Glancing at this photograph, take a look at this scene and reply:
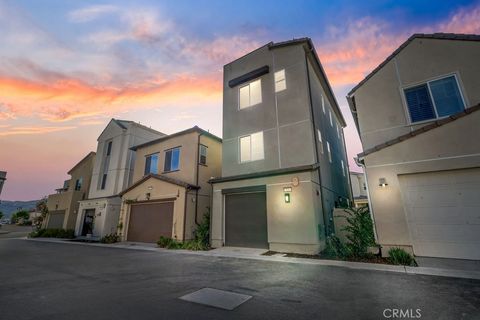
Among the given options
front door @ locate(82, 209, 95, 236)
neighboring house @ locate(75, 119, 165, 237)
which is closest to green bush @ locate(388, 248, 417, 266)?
neighboring house @ locate(75, 119, 165, 237)

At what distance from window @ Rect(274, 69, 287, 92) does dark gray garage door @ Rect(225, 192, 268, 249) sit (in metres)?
6.12

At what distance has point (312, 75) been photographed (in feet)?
41.7

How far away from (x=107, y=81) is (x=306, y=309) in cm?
1592

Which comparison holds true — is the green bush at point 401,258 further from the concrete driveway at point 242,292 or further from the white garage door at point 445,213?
the concrete driveway at point 242,292

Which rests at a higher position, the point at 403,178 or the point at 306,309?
the point at 403,178

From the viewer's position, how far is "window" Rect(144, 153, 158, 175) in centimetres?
1684

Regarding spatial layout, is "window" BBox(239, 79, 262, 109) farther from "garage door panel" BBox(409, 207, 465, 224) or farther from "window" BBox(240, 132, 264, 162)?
"garage door panel" BBox(409, 207, 465, 224)

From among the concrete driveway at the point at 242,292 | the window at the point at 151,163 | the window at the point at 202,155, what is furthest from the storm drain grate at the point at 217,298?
the window at the point at 151,163

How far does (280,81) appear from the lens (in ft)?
38.8

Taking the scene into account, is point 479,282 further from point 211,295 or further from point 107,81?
point 107,81

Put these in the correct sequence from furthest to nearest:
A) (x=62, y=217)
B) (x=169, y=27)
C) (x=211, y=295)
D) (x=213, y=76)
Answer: (x=62, y=217) → (x=213, y=76) → (x=169, y=27) → (x=211, y=295)

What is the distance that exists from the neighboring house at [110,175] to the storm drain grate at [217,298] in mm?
17412

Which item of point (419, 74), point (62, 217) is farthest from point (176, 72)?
point (62, 217)

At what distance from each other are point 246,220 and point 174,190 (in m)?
5.61
